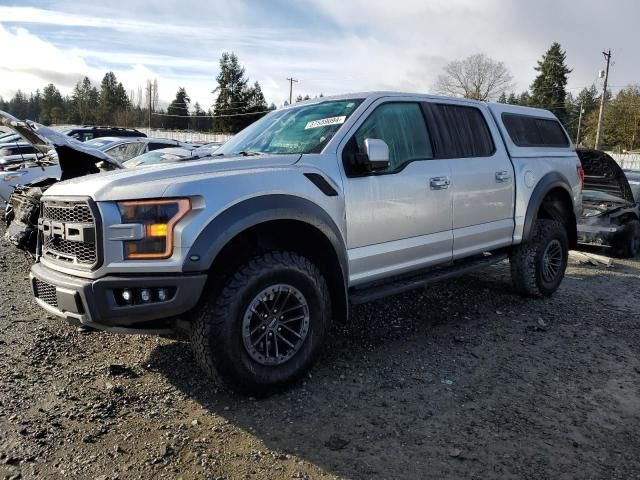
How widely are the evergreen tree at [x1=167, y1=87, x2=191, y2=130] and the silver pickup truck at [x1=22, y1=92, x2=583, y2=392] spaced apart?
8980cm

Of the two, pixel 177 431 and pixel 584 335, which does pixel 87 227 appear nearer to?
pixel 177 431

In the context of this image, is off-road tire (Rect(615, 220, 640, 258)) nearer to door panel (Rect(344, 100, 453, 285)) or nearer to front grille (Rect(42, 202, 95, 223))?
door panel (Rect(344, 100, 453, 285))

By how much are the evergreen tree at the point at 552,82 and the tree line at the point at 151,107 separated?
36136 millimetres

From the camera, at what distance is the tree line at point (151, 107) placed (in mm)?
72938

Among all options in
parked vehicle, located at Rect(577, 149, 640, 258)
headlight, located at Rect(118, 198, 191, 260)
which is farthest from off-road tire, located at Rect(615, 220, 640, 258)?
headlight, located at Rect(118, 198, 191, 260)

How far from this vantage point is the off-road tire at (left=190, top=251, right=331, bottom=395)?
10.2ft

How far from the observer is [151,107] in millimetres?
→ 88188

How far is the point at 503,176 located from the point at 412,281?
1668mm

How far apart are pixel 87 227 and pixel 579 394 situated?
341 cm

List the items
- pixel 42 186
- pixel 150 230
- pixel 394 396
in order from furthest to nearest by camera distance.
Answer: pixel 42 186, pixel 394 396, pixel 150 230

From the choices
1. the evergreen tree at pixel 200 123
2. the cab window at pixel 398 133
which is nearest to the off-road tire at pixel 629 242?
the cab window at pixel 398 133

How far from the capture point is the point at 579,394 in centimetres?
363

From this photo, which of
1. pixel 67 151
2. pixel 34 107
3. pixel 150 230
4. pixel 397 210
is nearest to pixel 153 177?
pixel 150 230

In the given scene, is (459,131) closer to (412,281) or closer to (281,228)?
(412,281)
